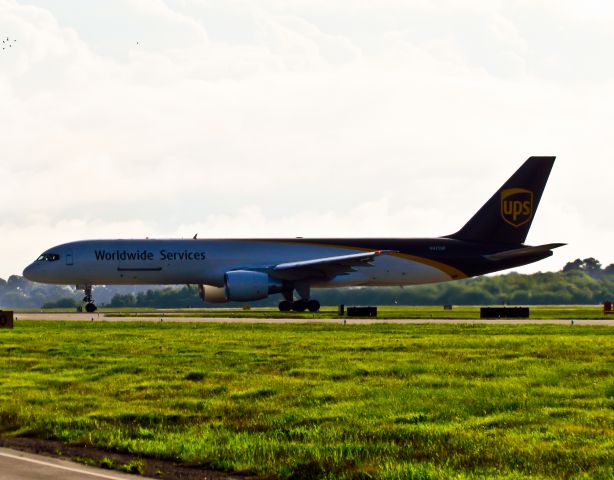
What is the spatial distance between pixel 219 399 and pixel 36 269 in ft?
159

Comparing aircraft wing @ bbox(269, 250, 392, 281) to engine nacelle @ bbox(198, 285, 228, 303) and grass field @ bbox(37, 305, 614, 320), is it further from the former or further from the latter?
engine nacelle @ bbox(198, 285, 228, 303)

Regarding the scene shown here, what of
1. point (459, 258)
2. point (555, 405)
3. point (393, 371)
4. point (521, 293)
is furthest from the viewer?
point (521, 293)

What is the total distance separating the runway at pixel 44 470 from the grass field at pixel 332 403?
53.5 inches

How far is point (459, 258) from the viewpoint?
68375mm

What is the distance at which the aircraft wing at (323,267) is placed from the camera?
6209 cm

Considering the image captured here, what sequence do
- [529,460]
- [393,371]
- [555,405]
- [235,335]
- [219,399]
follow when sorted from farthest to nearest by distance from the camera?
[235,335] → [393,371] → [219,399] → [555,405] → [529,460]

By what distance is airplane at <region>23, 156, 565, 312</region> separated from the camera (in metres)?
63.9

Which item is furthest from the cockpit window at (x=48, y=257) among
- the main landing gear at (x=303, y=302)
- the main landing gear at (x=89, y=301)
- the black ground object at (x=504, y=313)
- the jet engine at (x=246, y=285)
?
the black ground object at (x=504, y=313)

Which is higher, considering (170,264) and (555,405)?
(170,264)

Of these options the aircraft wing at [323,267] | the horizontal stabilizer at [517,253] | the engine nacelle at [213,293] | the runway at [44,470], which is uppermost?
the horizontal stabilizer at [517,253]

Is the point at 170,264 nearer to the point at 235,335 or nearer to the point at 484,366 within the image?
the point at 235,335

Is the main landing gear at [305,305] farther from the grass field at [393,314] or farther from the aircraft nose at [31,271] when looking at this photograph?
the aircraft nose at [31,271]

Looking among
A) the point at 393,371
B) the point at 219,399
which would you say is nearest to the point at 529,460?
the point at 219,399

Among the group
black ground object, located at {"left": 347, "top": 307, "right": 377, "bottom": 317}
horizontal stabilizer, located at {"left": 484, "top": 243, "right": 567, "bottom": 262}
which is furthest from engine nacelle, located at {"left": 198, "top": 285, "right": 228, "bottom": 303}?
horizontal stabilizer, located at {"left": 484, "top": 243, "right": 567, "bottom": 262}
